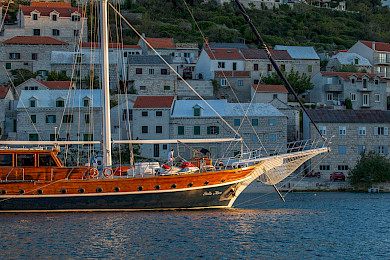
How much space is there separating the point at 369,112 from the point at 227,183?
3400 centimetres

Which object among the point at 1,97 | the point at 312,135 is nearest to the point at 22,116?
the point at 1,97

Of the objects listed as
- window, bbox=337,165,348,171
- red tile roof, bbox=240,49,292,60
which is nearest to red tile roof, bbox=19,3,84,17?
red tile roof, bbox=240,49,292,60

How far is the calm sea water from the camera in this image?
27.4 meters

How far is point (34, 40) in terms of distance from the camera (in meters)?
80.8

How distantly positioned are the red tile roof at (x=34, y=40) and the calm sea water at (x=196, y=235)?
47802mm

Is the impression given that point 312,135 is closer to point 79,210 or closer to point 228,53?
point 228,53

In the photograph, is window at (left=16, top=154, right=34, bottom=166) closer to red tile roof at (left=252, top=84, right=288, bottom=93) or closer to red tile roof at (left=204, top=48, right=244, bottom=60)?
red tile roof at (left=252, top=84, right=288, bottom=93)

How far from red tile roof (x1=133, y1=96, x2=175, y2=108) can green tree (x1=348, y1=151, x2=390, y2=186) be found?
57.0ft

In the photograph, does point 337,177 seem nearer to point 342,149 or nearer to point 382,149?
point 342,149

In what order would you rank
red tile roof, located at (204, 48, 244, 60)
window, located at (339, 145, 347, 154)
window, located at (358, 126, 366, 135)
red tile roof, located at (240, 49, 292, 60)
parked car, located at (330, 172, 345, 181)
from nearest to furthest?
parked car, located at (330, 172, 345, 181) → window, located at (339, 145, 347, 154) → window, located at (358, 126, 366, 135) → red tile roof, located at (204, 48, 244, 60) → red tile roof, located at (240, 49, 292, 60)

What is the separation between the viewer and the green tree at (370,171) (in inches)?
2301

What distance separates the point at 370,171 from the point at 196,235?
31699 millimetres

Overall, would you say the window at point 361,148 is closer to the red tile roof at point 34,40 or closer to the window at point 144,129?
the window at point 144,129

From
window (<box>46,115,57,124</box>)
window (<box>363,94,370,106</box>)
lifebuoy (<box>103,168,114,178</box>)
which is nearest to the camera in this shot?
lifebuoy (<box>103,168,114,178</box>)
